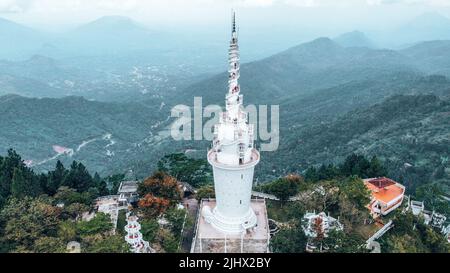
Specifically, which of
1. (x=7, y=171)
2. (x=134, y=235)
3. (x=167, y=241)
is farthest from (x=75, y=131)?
(x=134, y=235)

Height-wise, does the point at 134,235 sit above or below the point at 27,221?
below

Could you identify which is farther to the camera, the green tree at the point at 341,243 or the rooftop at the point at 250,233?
the rooftop at the point at 250,233

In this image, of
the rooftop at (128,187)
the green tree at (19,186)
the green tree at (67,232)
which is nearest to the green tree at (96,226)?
the green tree at (67,232)

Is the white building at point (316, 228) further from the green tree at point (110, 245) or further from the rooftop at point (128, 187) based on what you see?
the rooftop at point (128, 187)

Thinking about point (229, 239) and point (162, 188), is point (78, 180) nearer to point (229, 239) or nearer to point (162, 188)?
point (162, 188)

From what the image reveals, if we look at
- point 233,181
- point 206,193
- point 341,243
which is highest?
point 233,181

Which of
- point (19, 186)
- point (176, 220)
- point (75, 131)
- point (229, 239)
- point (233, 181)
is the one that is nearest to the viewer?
point (233, 181)

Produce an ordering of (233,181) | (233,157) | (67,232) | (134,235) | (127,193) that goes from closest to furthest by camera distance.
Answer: (134,235) < (233,157) < (233,181) < (67,232) < (127,193)
